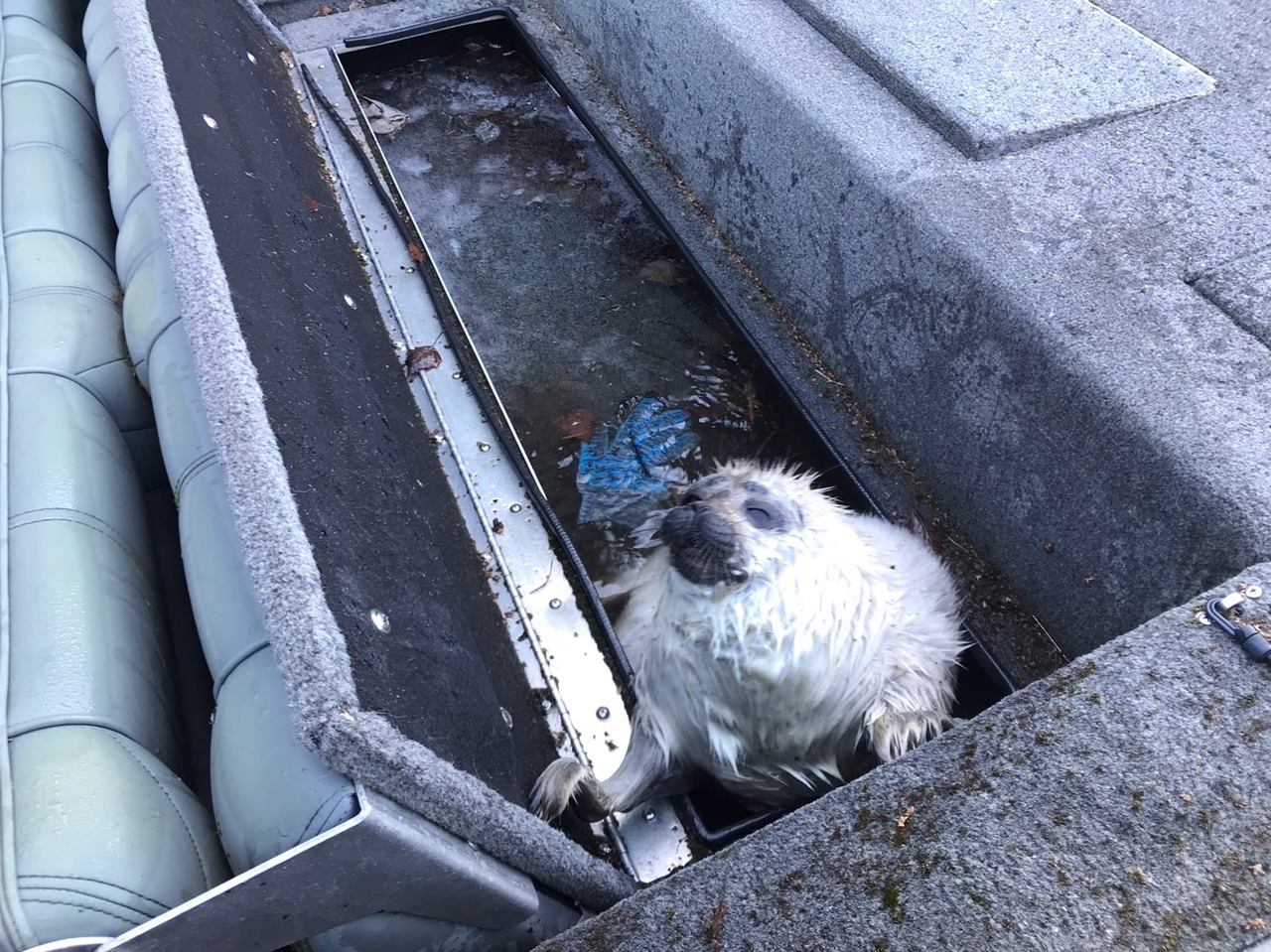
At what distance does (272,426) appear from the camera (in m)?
1.00

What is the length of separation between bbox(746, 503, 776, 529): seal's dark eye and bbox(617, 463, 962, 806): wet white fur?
19 millimetres

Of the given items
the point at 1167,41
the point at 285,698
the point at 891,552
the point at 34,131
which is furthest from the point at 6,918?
the point at 1167,41

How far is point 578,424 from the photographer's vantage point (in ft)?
6.14

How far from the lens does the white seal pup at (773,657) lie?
1146mm

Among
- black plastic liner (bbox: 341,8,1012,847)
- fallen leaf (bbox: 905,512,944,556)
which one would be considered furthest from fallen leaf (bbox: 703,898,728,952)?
fallen leaf (bbox: 905,512,944,556)

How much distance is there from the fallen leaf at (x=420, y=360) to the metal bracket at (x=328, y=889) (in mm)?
1173

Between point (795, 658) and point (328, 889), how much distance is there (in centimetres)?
62

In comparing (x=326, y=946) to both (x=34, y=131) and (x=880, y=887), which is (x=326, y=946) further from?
(x=34, y=131)

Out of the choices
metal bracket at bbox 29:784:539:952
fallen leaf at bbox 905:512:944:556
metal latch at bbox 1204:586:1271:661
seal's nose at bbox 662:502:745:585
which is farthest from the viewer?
fallen leaf at bbox 905:512:944:556

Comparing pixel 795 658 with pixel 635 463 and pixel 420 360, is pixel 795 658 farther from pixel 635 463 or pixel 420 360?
pixel 420 360

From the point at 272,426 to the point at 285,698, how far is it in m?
0.32

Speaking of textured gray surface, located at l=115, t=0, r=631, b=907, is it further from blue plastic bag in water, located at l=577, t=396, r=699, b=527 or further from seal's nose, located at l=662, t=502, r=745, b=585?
blue plastic bag in water, located at l=577, t=396, r=699, b=527

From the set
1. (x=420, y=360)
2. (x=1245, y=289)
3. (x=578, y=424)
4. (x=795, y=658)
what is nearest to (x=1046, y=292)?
(x=1245, y=289)

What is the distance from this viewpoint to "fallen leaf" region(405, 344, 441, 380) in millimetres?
1867
